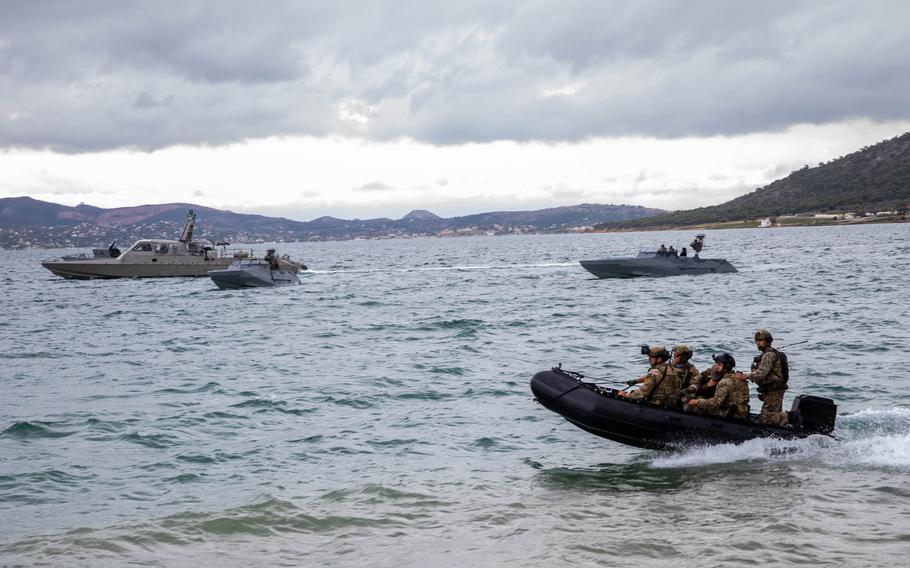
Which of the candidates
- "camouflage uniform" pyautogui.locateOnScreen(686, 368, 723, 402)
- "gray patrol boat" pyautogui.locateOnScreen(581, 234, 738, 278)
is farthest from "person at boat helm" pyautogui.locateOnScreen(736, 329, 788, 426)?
"gray patrol boat" pyautogui.locateOnScreen(581, 234, 738, 278)

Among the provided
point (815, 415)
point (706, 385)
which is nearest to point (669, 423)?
point (706, 385)

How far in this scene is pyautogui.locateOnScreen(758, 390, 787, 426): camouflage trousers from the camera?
46.9 ft

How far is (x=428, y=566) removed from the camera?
10.2 meters

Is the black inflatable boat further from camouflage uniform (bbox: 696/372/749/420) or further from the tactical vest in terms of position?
the tactical vest

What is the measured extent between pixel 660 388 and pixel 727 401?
112 centimetres

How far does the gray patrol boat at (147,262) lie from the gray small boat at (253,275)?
10953mm

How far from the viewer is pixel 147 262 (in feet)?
226

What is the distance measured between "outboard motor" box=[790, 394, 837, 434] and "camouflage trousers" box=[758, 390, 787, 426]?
0.85ft

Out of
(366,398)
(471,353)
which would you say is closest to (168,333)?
(471,353)

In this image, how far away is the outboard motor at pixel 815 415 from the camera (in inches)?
562

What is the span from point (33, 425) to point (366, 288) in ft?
146

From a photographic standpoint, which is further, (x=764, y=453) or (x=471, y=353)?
(x=471, y=353)

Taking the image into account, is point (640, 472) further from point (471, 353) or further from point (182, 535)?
point (471, 353)

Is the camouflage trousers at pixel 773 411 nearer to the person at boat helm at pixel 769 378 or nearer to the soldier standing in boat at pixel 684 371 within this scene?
the person at boat helm at pixel 769 378
